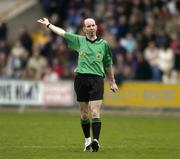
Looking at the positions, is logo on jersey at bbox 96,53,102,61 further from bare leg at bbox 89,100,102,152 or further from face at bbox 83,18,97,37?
bare leg at bbox 89,100,102,152

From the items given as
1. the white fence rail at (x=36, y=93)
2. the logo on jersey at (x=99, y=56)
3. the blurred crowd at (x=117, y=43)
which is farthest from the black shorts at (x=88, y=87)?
the white fence rail at (x=36, y=93)

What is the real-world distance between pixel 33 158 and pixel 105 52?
2.78 meters

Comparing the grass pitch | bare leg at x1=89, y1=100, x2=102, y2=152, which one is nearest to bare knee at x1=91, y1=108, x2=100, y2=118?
bare leg at x1=89, y1=100, x2=102, y2=152

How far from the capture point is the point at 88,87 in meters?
15.0

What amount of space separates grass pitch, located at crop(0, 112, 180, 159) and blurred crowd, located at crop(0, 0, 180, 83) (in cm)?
294

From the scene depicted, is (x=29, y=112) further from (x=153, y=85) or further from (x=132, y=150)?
(x=132, y=150)

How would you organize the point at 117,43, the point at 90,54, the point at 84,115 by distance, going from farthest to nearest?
the point at 117,43 → the point at 84,115 → the point at 90,54

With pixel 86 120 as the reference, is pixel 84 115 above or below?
above

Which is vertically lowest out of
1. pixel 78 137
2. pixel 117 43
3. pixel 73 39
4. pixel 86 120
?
pixel 78 137

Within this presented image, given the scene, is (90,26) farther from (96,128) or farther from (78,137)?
(78,137)

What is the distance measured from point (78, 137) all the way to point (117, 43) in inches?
525

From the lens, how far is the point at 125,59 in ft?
101

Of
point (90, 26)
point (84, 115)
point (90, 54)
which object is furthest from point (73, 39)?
point (84, 115)

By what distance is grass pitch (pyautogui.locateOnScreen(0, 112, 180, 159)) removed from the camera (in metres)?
14.4
